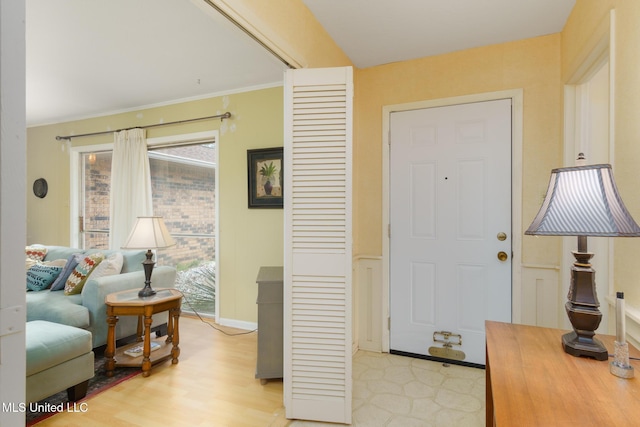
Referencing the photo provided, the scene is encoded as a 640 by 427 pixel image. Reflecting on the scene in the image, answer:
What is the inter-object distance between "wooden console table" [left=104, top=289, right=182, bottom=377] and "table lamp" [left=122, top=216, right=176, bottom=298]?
0.38ft

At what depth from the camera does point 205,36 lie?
2.29 metres

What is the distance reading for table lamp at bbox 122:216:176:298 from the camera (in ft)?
8.11

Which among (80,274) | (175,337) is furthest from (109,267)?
(175,337)

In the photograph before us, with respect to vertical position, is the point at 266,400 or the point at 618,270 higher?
the point at 618,270

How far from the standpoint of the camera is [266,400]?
2.00 m

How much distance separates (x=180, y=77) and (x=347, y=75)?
195 cm

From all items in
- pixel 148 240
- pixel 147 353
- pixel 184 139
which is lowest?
pixel 147 353

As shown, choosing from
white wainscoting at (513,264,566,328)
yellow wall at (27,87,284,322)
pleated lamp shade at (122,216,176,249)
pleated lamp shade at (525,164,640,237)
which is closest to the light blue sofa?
pleated lamp shade at (122,216,176,249)

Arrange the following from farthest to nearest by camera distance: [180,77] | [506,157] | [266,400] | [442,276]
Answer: [180,77] < [442,276] < [506,157] < [266,400]

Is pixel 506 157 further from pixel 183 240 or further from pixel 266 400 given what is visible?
pixel 183 240

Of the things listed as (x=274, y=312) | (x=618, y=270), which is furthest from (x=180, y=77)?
(x=618, y=270)

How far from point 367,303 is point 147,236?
6.11 ft

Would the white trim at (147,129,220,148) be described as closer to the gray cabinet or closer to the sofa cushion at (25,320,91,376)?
the gray cabinet

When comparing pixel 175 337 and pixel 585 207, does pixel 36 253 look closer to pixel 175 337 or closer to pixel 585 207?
pixel 175 337
